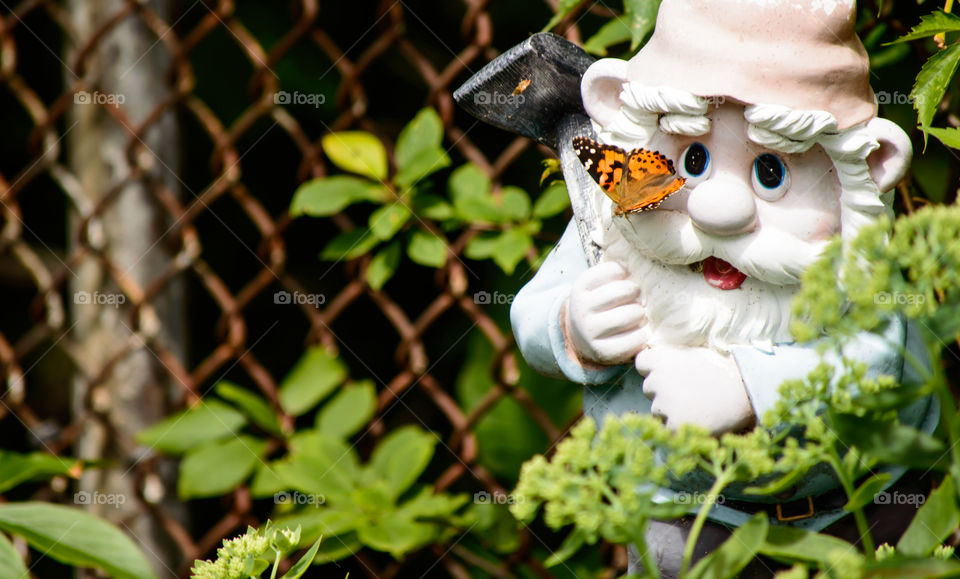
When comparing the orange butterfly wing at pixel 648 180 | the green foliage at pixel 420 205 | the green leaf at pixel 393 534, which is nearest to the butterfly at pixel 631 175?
the orange butterfly wing at pixel 648 180

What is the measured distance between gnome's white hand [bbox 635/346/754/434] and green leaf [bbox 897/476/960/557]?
191mm

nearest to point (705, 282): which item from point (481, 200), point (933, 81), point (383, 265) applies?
point (933, 81)

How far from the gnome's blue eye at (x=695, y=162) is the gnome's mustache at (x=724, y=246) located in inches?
1.1

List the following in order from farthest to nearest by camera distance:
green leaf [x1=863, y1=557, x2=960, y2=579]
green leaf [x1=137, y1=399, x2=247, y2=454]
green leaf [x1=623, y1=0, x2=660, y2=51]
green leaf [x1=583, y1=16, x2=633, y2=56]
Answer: green leaf [x1=137, y1=399, x2=247, y2=454]
green leaf [x1=583, y1=16, x2=633, y2=56]
green leaf [x1=623, y1=0, x2=660, y2=51]
green leaf [x1=863, y1=557, x2=960, y2=579]

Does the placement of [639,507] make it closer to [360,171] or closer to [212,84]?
[360,171]

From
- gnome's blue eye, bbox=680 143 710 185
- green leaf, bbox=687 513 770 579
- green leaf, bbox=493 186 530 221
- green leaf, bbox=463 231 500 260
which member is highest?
gnome's blue eye, bbox=680 143 710 185

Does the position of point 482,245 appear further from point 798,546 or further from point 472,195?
point 798,546

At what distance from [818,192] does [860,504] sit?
0.26 metres

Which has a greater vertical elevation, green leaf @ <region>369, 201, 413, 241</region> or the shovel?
the shovel

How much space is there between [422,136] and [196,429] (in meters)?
0.50

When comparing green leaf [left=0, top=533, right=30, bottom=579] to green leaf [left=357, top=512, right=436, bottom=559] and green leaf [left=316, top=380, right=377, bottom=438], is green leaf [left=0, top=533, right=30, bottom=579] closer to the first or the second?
green leaf [left=357, top=512, right=436, bottom=559]

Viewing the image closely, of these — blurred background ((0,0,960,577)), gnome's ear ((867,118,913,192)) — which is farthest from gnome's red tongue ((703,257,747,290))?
blurred background ((0,0,960,577))

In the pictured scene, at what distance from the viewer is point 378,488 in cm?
118

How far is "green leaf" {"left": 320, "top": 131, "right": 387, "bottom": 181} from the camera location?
50.8 inches
